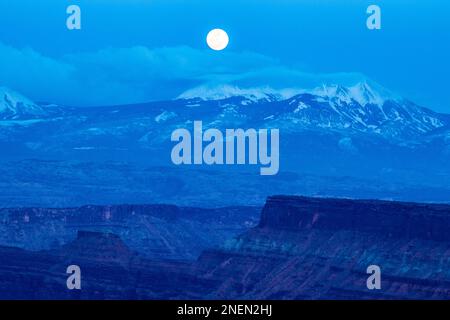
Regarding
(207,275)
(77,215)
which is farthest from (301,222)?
(77,215)

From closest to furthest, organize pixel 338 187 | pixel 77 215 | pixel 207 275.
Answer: pixel 207 275
pixel 77 215
pixel 338 187

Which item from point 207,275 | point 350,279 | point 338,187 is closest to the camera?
point 350,279

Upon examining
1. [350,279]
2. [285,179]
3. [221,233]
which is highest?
[285,179]

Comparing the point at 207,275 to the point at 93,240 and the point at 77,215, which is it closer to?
the point at 93,240

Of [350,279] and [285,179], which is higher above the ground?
[285,179]
